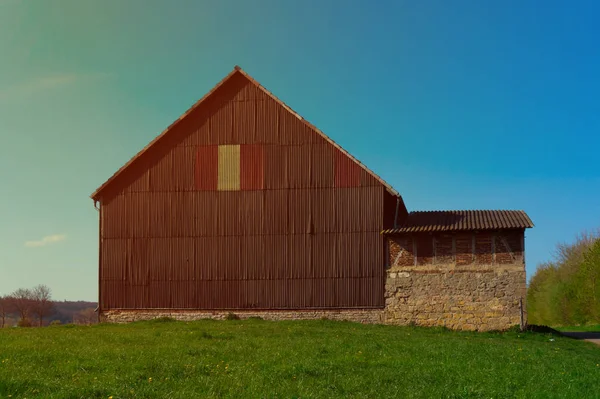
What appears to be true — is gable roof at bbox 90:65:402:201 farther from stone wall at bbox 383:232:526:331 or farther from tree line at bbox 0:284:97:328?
tree line at bbox 0:284:97:328

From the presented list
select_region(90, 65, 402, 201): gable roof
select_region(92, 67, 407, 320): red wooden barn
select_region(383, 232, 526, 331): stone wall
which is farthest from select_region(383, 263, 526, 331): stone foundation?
select_region(90, 65, 402, 201): gable roof

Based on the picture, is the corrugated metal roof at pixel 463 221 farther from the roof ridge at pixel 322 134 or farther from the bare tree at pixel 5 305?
the bare tree at pixel 5 305

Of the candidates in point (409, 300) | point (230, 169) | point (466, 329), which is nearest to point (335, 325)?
point (409, 300)

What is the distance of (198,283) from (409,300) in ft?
33.7

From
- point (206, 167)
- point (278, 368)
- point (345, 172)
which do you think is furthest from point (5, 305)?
point (278, 368)

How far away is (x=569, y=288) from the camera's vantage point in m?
49.7

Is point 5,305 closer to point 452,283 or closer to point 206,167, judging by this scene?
point 206,167

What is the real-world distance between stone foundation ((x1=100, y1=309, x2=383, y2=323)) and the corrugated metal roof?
13.4 feet

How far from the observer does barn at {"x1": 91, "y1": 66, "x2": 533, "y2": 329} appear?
31812mm

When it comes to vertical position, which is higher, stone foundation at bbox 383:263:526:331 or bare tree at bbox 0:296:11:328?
stone foundation at bbox 383:263:526:331

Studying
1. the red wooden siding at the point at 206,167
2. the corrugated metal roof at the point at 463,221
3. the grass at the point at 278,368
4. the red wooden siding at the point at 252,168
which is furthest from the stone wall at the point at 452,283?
the grass at the point at 278,368

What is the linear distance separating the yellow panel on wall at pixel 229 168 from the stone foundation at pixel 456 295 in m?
8.81

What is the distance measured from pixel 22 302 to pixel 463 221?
167 feet

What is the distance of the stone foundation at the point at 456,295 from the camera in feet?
101
